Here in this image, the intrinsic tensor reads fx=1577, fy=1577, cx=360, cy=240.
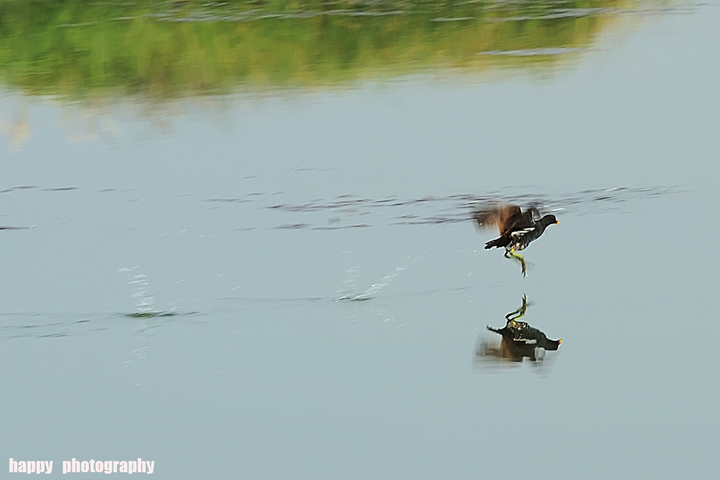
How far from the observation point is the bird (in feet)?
20.2

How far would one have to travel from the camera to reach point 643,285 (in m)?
5.91

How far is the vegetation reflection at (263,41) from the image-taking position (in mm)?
10461

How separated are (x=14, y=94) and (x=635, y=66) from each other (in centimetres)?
403

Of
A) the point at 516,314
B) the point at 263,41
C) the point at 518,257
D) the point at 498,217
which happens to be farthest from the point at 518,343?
the point at 263,41

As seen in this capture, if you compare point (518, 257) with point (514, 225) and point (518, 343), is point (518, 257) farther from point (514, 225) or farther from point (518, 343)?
point (518, 343)

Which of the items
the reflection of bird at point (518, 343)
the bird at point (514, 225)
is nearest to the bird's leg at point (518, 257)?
the bird at point (514, 225)

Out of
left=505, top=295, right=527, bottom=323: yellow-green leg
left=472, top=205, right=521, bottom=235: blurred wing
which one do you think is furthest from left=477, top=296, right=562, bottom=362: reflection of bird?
left=472, top=205, right=521, bottom=235: blurred wing

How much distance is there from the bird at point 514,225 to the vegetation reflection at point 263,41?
3848 mm

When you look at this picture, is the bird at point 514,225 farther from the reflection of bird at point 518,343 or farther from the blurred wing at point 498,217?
the reflection of bird at point 518,343

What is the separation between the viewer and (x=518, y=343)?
5355mm

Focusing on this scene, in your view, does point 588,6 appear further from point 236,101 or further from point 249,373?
point 249,373

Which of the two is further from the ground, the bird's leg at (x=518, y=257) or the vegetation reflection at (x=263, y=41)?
the vegetation reflection at (x=263, y=41)

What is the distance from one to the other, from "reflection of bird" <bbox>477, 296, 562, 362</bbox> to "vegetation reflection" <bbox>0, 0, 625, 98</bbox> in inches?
190

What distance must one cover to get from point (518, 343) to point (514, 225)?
954mm
